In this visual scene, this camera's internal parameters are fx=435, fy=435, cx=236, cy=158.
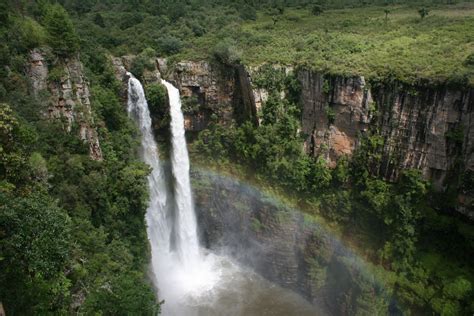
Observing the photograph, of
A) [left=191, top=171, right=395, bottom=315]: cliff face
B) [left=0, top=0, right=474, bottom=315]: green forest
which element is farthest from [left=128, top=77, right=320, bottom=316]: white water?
[left=0, top=0, right=474, bottom=315]: green forest

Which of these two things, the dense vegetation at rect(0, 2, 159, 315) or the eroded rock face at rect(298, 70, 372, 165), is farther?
the eroded rock face at rect(298, 70, 372, 165)

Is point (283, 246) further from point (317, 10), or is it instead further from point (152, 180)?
point (317, 10)

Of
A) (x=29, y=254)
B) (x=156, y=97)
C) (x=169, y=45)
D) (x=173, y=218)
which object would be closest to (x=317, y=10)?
(x=169, y=45)

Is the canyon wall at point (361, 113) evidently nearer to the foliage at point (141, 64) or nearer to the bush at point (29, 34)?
the foliage at point (141, 64)

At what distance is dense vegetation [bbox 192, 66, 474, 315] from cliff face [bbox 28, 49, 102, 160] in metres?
10.2

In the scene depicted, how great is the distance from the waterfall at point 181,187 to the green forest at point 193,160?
4.39 feet

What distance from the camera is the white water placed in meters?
26.3

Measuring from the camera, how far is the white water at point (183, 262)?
26.3 meters

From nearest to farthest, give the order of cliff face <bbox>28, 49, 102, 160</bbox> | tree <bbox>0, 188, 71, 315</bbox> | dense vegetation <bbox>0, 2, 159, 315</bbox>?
tree <bbox>0, 188, 71, 315</bbox>
dense vegetation <bbox>0, 2, 159, 315</bbox>
cliff face <bbox>28, 49, 102, 160</bbox>

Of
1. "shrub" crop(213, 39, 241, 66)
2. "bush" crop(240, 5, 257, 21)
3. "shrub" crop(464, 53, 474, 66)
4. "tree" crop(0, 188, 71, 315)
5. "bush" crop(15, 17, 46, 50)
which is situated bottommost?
"tree" crop(0, 188, 71, 315)

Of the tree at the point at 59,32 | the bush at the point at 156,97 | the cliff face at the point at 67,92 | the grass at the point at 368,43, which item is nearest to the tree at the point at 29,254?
the cliff face at the point at 67,92

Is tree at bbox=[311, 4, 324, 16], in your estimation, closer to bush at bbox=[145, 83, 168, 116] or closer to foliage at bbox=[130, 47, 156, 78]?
foliage at bbox=[130, 47, 156, 78]

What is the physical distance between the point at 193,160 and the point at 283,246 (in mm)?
8927

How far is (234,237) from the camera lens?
31.7 m
